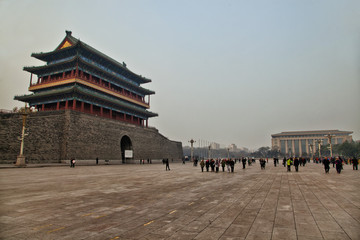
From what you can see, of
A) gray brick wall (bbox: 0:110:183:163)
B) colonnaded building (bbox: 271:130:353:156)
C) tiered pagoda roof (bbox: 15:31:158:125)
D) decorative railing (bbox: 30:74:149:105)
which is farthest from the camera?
colonnaded building (bbox: 271:130:353:156)

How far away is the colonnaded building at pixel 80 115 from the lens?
29188 mm

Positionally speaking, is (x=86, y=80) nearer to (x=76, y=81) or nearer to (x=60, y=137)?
(x=76, y=81)

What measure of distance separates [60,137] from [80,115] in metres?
4.32

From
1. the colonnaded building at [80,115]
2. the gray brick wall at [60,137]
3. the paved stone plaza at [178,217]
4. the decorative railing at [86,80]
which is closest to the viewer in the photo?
the paved stone plaza at [178,217]

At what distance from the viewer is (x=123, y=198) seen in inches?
304

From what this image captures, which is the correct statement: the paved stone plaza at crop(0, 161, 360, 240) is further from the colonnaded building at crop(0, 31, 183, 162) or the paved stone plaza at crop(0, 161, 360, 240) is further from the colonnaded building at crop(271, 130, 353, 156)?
the colonnaded building at crop(271, 130, 353, 156)

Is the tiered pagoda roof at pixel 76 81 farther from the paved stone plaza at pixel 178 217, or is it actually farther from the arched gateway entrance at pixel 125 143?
the paved stone plaza at pixel 178 217

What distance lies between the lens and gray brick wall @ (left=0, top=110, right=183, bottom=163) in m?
28.2

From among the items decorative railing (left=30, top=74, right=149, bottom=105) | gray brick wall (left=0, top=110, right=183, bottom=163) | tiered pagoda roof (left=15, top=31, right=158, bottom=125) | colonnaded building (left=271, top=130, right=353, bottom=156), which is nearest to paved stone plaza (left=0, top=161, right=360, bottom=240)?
gray brick wall (left=0, top=110, right=183, bottom=163)

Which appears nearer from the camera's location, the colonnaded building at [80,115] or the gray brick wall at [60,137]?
the gray brick wall at [60,137]

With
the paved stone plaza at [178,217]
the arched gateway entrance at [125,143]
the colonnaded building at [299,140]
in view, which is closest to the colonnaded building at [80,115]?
the arched gateway entrance at [125,143]

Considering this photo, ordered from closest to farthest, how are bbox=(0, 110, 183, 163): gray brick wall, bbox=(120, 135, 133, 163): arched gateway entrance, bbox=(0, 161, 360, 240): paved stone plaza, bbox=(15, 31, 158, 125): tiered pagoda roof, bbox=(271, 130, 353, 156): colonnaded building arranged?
bbox=(0, 161, 360, 240): paved stone plaza < bbox=(0, 110, 183, 163): gray brick wall < bbox=(15, 31, 158, 125): tiered pagoda roof < bbox=(120, 135, 133, 163): arched gateway entrance < bbox=(271, 130, 353, 156): colonnaded building

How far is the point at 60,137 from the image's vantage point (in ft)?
99.7

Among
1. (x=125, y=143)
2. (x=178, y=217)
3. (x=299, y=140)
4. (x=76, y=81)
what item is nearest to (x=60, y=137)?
(x=76, y=81)
